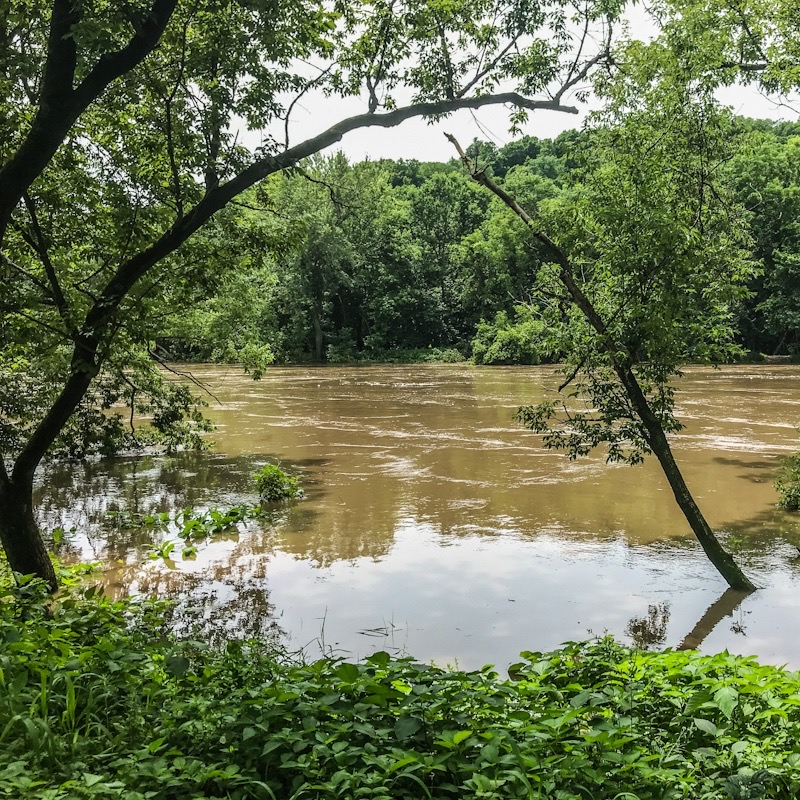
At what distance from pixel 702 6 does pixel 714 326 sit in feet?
21.5

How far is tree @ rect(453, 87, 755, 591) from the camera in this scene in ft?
25.9

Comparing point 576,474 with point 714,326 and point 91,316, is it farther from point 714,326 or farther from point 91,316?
point 91,316

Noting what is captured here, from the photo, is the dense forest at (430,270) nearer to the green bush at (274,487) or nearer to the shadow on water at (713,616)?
the green bush at (274,487)

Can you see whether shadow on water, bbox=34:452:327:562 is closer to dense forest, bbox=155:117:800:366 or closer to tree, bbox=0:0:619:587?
tree, bbox=0:0:619:587

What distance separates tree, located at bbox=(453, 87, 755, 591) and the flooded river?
1.37m

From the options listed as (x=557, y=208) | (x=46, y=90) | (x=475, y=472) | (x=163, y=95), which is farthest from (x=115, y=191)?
(x=475, y=472)

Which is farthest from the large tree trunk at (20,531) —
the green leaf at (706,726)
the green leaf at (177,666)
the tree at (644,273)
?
the green leaf at (706,726)

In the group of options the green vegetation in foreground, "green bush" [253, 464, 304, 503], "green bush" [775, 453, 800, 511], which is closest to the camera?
the green vegetation in foreground

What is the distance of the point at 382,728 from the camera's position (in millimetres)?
3637

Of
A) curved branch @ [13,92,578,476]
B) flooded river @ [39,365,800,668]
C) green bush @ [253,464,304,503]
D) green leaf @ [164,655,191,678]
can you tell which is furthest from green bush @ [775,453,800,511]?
green leaf @ [164,655,191,678]

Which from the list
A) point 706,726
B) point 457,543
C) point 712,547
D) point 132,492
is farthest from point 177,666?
point 132,492

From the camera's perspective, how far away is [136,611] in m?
7.23

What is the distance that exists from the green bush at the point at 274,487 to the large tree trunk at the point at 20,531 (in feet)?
17.9

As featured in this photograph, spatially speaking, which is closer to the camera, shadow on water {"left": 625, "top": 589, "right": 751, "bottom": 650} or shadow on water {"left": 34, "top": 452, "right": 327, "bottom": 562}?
shadow on water {"left": 625, "top": 589, "right": 751, "bottom": 650}
